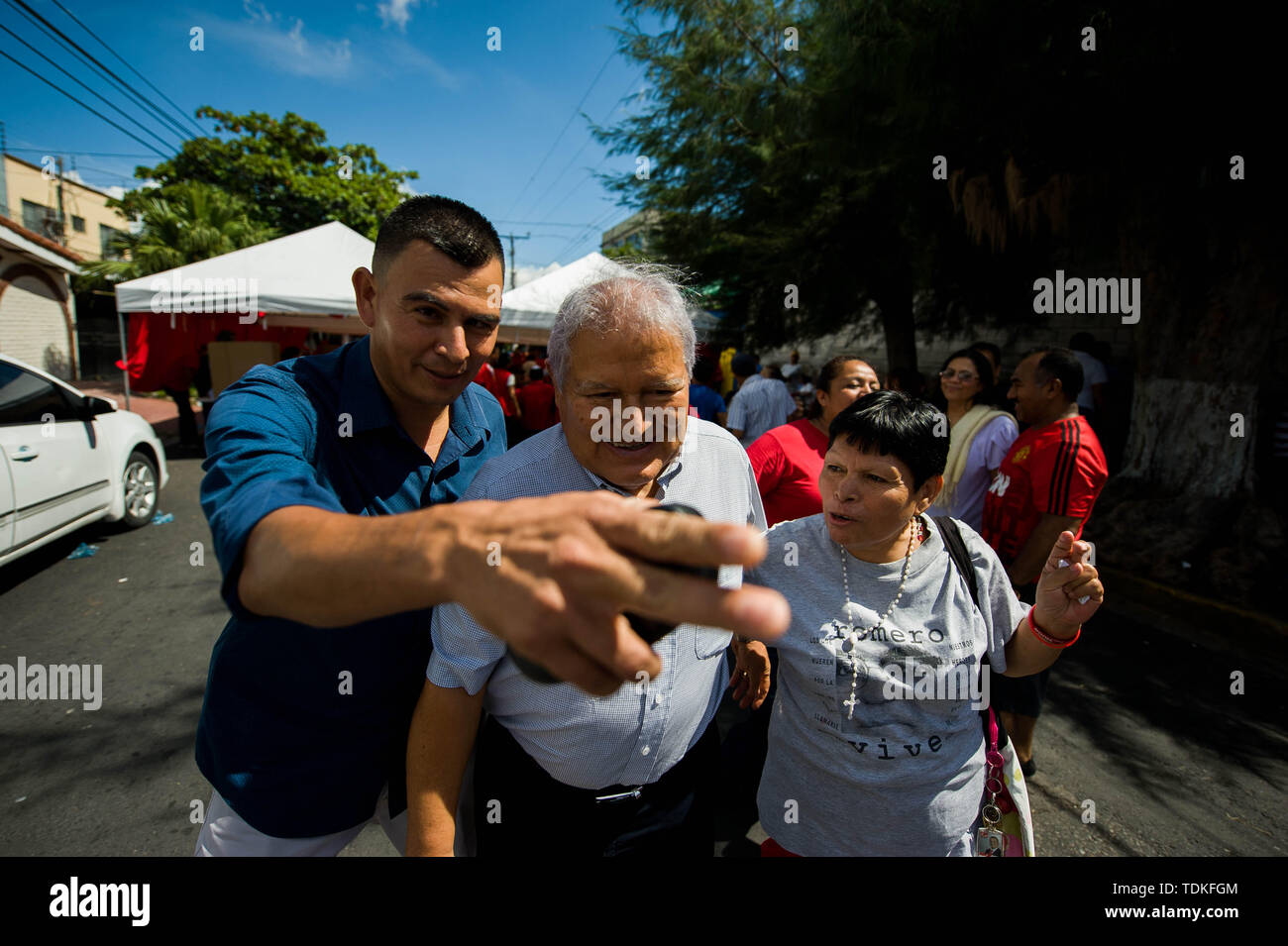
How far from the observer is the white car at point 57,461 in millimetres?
4461

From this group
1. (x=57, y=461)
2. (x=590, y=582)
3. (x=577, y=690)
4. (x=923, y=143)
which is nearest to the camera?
(x=590, y=582)

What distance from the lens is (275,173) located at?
2098cm

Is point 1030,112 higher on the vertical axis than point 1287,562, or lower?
higher

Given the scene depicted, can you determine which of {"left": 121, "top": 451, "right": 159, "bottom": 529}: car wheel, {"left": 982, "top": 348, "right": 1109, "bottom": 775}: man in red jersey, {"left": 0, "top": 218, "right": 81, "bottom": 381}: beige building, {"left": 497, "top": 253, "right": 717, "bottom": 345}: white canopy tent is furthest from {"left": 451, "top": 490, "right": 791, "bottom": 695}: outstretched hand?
{"left": 0, "top": 218, "right": 81, "bottom": 381}: beige building

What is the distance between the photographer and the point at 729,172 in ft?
33.9

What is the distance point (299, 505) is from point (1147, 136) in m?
6.78

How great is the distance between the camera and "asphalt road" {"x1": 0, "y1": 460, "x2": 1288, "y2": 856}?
2.63 meters

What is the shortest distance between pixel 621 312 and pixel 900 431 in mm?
839

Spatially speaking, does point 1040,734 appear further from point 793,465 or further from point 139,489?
point 139,489

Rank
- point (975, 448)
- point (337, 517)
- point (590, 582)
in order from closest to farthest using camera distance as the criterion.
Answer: point (590, 582) → point (337, 517) → point (975, 448)

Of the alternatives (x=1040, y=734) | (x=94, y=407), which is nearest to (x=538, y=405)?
(x=94, y=407)
